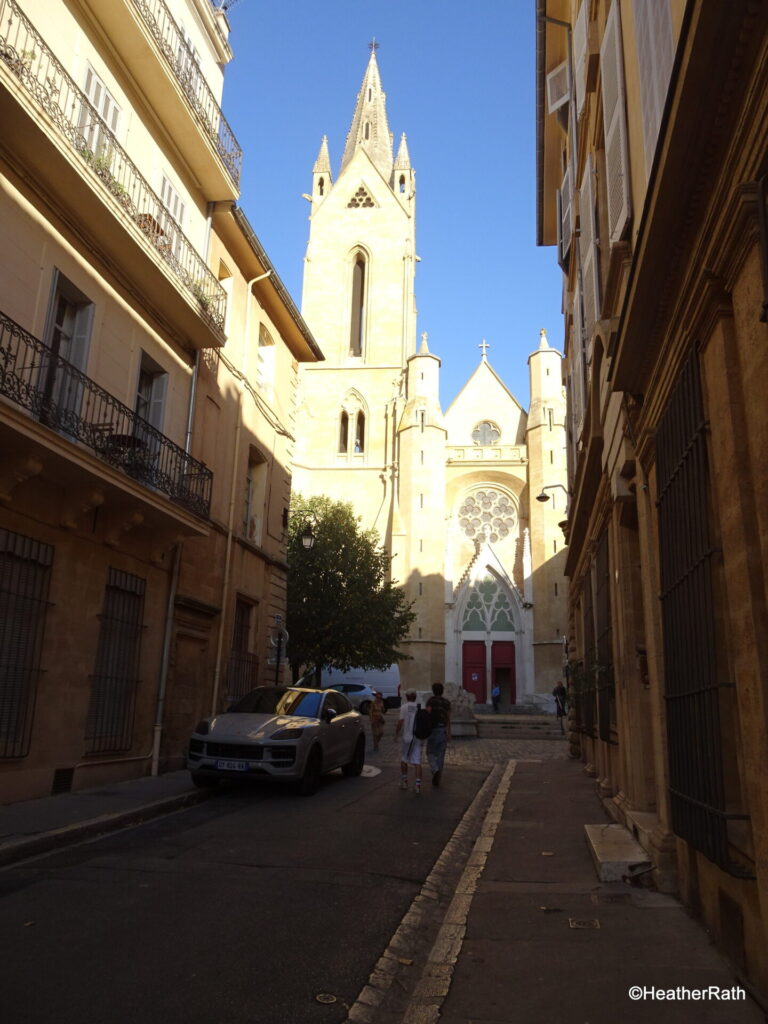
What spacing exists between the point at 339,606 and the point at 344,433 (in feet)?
58.1

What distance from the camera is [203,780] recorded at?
1084cm

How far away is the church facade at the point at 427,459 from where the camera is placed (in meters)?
41.2

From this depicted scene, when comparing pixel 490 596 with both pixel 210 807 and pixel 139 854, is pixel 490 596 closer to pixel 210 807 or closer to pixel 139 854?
pixel 210 807

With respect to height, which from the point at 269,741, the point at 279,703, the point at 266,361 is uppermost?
the point at 266,361

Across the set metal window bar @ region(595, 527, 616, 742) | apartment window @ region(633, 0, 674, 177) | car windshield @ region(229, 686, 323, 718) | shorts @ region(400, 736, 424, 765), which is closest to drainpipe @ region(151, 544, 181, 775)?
car windshield @ region(229, 686, 323, 718)

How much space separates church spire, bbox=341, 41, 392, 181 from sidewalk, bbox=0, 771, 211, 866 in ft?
170

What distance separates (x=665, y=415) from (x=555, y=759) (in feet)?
47.1

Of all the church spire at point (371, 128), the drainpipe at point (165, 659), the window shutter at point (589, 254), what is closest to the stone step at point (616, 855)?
A: the window shutter at point (589, 254)

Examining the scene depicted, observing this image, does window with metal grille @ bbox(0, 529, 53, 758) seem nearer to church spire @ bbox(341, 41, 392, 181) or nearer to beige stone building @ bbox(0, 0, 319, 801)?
beige stone building @ bbox(0, 0, 319, 801)

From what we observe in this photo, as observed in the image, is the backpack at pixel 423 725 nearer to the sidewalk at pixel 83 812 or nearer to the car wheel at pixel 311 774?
the car wheel at pixel 311 774

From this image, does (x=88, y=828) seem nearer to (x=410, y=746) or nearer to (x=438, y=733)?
(x=410, y=746)

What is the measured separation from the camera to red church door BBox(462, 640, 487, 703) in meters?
41.9

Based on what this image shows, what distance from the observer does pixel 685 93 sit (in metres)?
4.00

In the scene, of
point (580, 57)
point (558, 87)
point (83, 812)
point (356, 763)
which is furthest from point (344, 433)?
point (83, 812)
